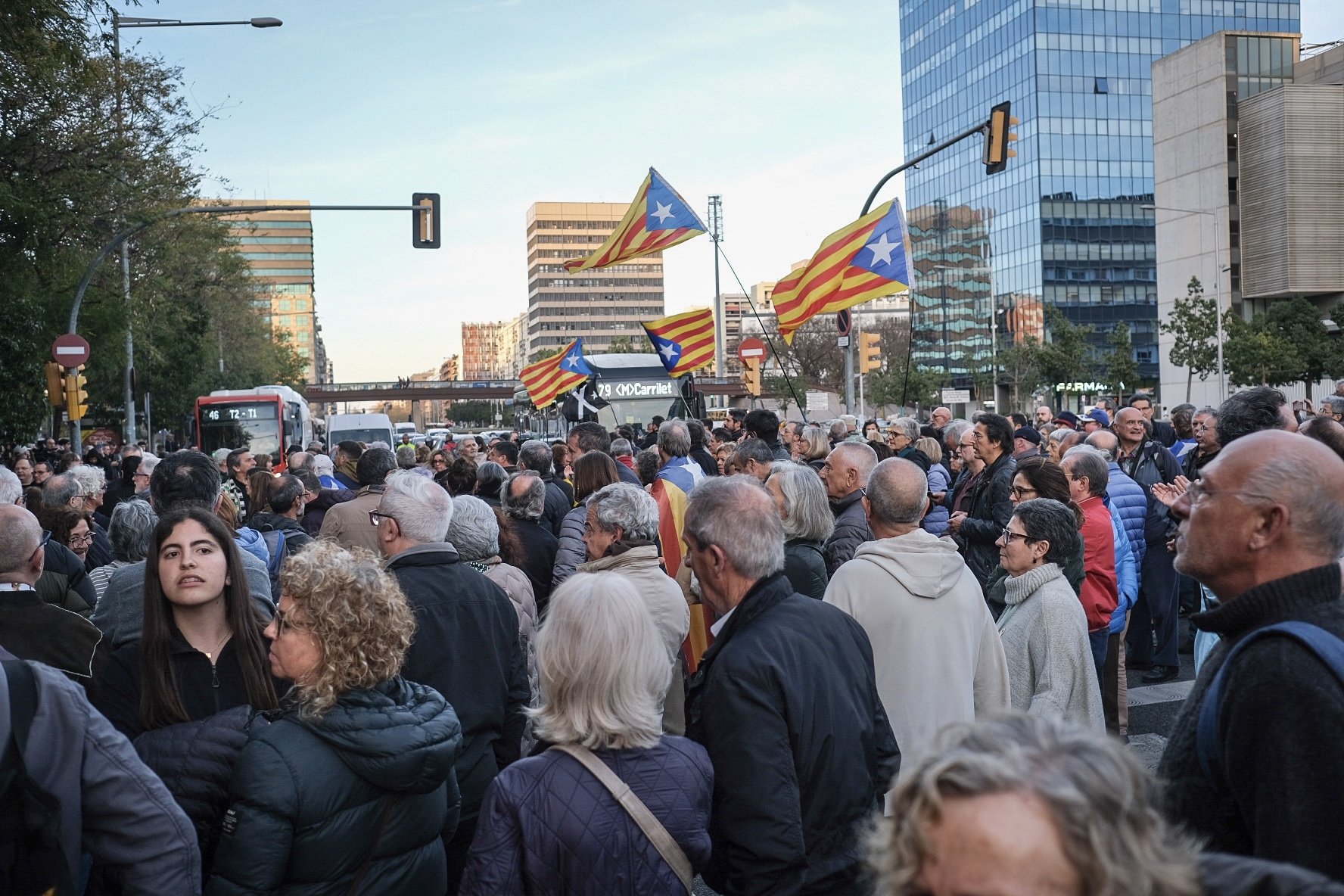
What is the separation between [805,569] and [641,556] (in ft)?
2.47

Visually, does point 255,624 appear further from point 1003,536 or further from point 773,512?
point 1003,536

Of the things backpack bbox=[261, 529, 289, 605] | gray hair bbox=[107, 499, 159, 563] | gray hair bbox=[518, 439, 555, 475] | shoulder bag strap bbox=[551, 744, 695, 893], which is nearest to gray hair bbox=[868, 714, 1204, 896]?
shoulder bag strap bbox=[551, 744, 695, 893]

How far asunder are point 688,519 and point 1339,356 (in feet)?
193

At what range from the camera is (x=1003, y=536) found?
17.8 feet

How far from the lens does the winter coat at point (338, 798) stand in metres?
2.84

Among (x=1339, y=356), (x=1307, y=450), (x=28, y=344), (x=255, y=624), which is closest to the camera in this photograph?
(x=1307, y=450)

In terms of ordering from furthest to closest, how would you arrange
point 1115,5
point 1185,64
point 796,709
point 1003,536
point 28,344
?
point 1115,5 < point 1185,64 < point 28,344 < point 1003,536 < point 796,709

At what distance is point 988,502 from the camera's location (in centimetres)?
748

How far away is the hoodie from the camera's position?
418 cm

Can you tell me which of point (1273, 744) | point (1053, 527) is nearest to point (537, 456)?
point (1053, 527)

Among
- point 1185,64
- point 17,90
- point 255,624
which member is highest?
point 1185,64

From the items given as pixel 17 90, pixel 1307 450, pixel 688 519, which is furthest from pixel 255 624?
pixel 17 90

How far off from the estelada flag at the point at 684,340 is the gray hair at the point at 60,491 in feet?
37.6

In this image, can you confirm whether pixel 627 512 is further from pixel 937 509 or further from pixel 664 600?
pixel 937 509
